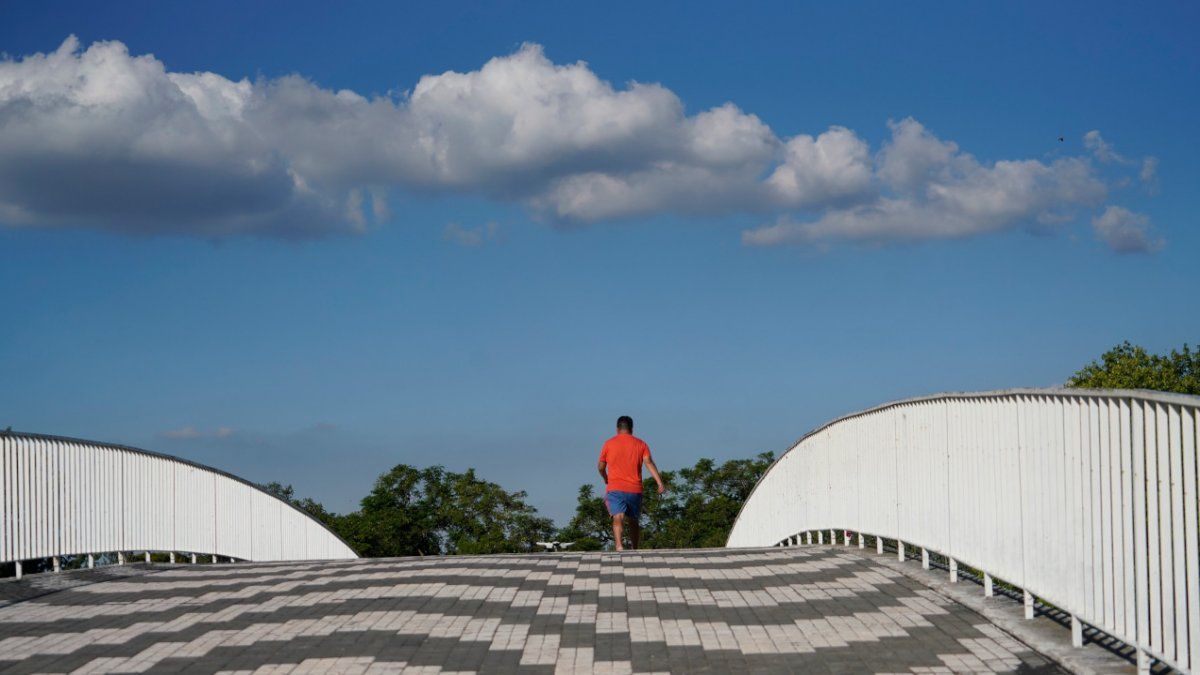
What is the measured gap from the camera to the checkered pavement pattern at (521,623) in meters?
7.37

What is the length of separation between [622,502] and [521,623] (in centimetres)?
746

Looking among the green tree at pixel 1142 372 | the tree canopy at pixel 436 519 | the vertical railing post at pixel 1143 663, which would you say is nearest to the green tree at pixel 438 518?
the tree canopy at pixel 436 519

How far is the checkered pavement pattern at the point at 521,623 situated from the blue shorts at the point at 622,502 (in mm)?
3750

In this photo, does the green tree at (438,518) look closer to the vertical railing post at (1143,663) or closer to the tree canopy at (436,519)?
the tree canopy at (436,519)

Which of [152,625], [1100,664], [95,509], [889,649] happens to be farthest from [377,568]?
[1100,664]


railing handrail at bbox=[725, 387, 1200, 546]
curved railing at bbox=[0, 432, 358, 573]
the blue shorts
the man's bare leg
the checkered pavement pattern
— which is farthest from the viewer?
the blue shorts

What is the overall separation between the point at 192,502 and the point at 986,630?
44.8ft

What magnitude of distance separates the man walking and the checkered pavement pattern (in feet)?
12.0

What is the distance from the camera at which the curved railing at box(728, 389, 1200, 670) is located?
5.90m

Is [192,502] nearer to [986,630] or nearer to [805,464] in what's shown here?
[805,464]

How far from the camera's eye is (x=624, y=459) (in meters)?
15.8

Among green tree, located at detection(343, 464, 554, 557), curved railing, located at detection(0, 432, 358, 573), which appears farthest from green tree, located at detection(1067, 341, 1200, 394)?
curved railing, located at detection(0, 432, 358, 573)

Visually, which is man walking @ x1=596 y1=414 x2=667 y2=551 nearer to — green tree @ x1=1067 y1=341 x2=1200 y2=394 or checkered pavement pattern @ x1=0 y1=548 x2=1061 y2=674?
checkered pavement pattern @ x1=0 y1=548 x2=1061 y2=674

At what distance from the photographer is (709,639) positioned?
26.0 ft
